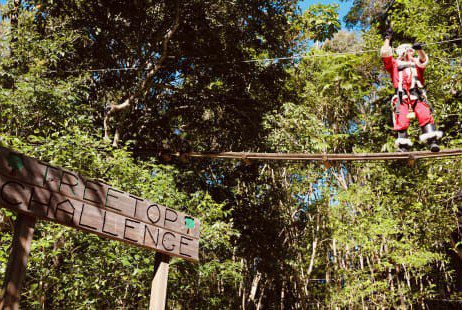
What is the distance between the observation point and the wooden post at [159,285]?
8.18 feet

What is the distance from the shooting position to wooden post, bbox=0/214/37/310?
6.00 feet

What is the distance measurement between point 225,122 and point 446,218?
3.91 m

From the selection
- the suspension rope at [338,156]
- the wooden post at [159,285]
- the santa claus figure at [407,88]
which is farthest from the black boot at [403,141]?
the wooden post at [159,285]

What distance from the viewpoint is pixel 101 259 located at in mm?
4059

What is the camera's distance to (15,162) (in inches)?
75.6

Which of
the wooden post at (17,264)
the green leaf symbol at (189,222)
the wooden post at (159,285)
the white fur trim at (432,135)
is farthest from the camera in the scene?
the white fur trim at (432,135)

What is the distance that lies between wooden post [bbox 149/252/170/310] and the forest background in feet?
4.87

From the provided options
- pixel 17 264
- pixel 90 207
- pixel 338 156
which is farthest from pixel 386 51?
pixel 17 264

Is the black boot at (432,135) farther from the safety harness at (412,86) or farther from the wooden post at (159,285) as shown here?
the wooden post at (159,285)

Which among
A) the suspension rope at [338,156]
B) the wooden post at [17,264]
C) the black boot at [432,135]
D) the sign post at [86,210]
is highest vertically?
the suspension rope at [338,156]

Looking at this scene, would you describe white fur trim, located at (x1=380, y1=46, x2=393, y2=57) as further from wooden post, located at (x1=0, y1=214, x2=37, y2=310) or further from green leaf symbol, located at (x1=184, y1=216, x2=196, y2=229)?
wooden post, located at (x1=0, y1=214, x2=37, y2=310)

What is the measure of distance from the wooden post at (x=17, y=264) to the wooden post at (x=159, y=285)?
818mm

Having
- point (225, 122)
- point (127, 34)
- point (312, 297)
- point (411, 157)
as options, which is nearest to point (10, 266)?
point (411, 157)

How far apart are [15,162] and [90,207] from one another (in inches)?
17.7
